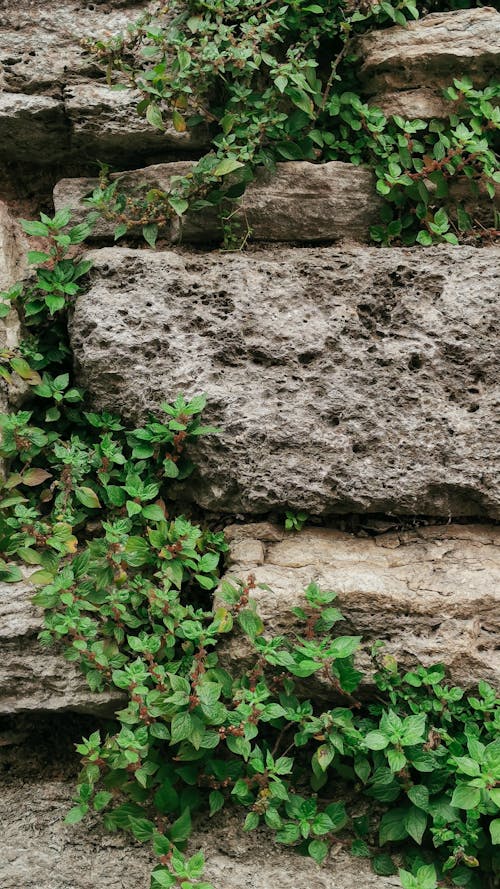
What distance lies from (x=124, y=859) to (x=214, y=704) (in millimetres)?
641

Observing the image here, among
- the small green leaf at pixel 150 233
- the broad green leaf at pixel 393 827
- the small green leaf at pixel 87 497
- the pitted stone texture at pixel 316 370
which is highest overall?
the small green leaf at pixel 150 233

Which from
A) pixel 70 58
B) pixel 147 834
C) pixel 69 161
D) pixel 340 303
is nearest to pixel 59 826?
pixel 147 834

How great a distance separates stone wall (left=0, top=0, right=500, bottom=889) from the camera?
259 cm

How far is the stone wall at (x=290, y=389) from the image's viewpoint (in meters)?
2.59

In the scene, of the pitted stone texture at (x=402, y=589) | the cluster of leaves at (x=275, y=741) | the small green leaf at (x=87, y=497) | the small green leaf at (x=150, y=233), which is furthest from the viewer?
the small green leaf at (x=150, y=233)

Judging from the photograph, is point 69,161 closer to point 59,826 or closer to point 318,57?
point 318,57

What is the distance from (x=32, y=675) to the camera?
8.57 ft

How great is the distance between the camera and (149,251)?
3.10 metres

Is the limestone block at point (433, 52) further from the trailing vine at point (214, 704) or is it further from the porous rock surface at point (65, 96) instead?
the trailing vine at point (214, 704)

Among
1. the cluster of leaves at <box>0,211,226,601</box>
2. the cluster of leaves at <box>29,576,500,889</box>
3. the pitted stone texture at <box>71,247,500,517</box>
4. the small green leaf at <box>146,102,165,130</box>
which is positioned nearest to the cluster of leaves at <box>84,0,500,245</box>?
the small green leaf at <box>146,102,165,130</box>

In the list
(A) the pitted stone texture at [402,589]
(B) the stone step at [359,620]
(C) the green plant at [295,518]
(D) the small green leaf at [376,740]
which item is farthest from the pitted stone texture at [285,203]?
(D) the small green leaf at [376,740]

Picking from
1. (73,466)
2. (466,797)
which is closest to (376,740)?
(466,797)

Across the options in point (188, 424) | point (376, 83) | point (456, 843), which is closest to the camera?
point (456, 843)

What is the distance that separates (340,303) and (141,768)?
6.11 feet
